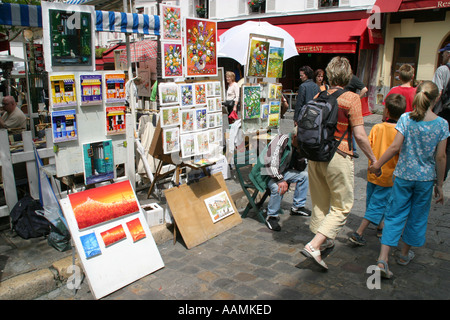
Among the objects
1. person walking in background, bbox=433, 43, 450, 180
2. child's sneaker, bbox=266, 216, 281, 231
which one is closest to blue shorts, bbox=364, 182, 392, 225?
child's sneaker, bbox=266, 216, 281, 231

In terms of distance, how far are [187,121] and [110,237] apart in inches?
60.8

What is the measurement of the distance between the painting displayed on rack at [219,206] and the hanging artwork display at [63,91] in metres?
1.84

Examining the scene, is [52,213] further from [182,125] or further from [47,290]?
[182,125]

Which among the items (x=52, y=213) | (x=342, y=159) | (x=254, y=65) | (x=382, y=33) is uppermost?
(x=382, y=33)

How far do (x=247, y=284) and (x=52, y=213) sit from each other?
2.24 meters

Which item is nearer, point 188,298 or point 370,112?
point 188,298

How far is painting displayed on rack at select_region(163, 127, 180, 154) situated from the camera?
4.06 m

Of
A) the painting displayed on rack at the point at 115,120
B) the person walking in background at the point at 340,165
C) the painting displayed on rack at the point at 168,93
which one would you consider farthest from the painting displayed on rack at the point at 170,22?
the person walking in background at the point at 340,165

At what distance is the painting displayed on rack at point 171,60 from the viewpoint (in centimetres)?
402

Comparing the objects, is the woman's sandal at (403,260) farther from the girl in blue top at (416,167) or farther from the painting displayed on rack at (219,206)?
the painting displayed on rack at (219,206)

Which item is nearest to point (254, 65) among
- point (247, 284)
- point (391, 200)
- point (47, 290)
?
point (391, 200)

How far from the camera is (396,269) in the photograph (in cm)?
349

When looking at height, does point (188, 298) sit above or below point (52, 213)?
below

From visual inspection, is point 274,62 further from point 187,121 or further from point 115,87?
point 115,87
